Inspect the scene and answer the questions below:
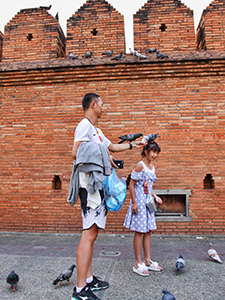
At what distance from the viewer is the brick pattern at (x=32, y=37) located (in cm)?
588

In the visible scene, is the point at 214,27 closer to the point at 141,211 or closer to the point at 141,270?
the point at 141,211

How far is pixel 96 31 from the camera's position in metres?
5.83

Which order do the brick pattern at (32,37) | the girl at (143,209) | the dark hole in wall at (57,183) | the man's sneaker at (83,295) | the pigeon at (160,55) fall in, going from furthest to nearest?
the brick pattern at (32,37)
the dark hole in wall at (57,183)
the pigeon at (160,55)
the girl at (143,209)
the man's sneaker at (83,295)

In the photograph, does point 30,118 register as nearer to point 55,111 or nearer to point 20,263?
point 55,111

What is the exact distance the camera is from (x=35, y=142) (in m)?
5.48

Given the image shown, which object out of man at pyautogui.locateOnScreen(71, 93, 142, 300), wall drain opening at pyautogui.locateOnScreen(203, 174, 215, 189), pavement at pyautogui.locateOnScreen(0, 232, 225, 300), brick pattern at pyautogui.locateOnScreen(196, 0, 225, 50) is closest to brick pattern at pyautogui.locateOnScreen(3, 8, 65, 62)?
brick pattern at pyautogui.locateOnScreen(196, 0, 225, 50)

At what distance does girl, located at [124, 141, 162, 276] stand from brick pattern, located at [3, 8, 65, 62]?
421cm

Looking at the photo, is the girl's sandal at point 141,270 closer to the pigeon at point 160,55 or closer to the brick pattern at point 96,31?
the pigeon at point 160,55

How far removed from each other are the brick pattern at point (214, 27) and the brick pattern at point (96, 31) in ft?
6.71

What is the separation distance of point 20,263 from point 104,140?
2.34m

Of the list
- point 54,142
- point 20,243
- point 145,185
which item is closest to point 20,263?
point 20,243

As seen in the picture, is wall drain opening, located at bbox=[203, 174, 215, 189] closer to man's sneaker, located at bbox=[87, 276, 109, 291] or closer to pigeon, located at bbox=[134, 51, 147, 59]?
pigeon, located at bbox=[134, 51, 147, 59]

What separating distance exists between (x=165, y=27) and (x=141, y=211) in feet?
15.9

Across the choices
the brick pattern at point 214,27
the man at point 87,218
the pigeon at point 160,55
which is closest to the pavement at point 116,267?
the man at point 87,218
